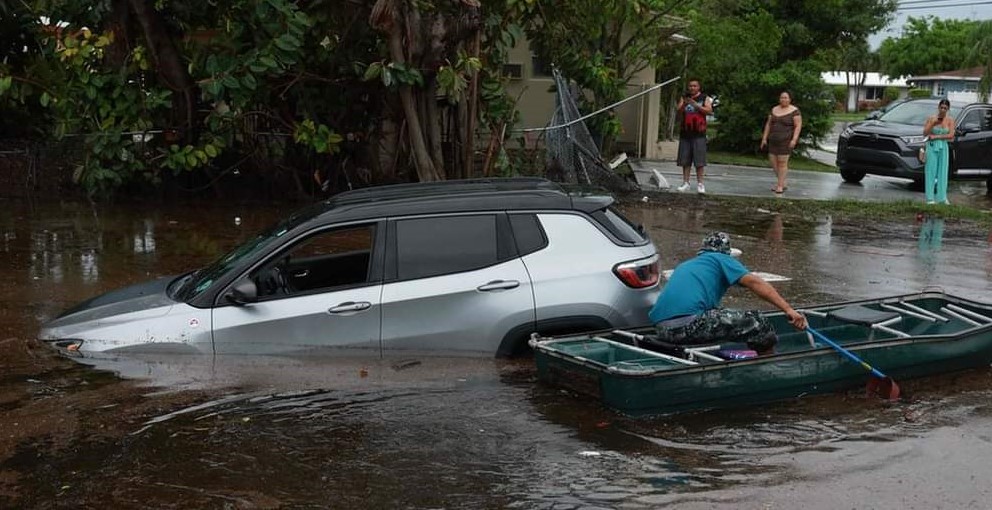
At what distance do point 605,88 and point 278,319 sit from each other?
412 inches

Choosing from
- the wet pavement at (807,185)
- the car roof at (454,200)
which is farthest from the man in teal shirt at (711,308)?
the wet pavement at (807,185)

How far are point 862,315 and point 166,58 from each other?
1109 cm

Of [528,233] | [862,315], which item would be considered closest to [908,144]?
[862,315]

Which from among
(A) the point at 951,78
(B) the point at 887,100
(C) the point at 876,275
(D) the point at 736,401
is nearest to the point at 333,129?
(C) the point at 876,275

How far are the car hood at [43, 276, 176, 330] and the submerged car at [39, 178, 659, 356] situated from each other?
17 mm

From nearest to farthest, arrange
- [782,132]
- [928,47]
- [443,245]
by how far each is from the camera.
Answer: [443,245] < [782,132] < [928,47]

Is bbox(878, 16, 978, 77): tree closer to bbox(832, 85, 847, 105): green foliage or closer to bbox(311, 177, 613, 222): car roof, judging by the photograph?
bbox(832, 85, 847, 105): green foliage

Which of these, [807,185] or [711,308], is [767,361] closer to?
[711,308]

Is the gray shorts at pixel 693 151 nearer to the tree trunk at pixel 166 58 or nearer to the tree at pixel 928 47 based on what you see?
→ the tree trunk at pixel 166 58

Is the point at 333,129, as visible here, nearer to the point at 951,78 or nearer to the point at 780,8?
the point at 780,8

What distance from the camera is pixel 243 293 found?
691 cm

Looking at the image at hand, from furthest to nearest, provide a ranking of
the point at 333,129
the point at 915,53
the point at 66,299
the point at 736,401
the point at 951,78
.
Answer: the point at 915,53 < the point at 951,78 < the point at 333,129 < the point at 66,299 < the point at 736,401

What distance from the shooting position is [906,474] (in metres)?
5.64

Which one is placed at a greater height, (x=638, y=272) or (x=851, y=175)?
(x=851, y=175)
